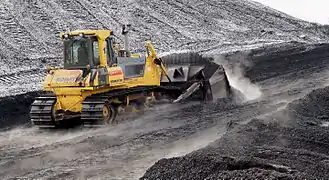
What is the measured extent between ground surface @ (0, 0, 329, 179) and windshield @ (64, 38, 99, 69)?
140 centimetres

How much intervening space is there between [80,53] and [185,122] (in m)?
2.63

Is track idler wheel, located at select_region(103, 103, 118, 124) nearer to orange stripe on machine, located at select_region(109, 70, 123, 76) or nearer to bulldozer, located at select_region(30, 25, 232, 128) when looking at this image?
bulldozer, located at select_region(30, 25, 232, 128)

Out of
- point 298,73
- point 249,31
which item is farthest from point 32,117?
point 249,31

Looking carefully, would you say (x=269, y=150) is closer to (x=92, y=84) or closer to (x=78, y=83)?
(x=92, y=84)

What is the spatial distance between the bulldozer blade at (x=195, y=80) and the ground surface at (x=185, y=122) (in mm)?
640

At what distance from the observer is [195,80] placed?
14.0 metres

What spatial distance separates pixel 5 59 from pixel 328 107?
42.9 ft

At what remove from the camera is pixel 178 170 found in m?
6.87

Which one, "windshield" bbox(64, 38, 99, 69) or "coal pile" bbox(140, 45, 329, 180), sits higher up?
"windshield" bbox(64, 38, 99, 69)

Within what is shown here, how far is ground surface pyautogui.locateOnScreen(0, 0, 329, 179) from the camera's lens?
7.43 meters

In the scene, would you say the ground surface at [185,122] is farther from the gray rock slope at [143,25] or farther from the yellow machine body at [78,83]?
the yellow machine body at [78,83]

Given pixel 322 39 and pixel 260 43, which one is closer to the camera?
pixel 260 43

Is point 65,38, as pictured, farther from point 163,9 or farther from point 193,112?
point 163,9

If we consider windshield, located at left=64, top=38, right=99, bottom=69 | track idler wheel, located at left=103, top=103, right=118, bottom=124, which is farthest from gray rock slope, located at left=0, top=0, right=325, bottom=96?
track idler wheel, located at left=103, top=103, right=118, bottom=124
